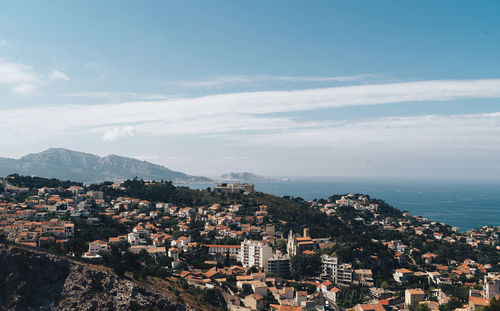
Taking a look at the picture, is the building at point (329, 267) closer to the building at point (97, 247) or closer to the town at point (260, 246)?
the town at point (260, 246)

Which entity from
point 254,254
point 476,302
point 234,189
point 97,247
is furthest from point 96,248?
point 234,189

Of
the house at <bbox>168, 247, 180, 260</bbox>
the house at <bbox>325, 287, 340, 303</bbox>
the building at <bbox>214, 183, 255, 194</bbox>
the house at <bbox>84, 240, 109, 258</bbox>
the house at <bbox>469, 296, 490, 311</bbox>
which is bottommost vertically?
the house at <bbox>325, 287, 340, 303</bbox>

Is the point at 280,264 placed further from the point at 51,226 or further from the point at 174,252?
the point at 51,226

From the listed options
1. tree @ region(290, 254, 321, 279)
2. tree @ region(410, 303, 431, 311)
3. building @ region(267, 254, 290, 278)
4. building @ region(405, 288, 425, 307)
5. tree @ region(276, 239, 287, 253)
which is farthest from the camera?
tree @ region(276, 239, 287, 253)

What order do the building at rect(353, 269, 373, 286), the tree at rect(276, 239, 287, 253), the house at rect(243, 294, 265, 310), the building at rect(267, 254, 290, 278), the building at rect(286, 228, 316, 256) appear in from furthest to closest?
the tree at rect(276, 239, 287, 253) < the building at rect(286, 228, 316, 256) < the building at rect(267, 254, 290, 278) < the building at rect(353, 269, 373, 286) < the house at rect(243, 294, 265, 310)

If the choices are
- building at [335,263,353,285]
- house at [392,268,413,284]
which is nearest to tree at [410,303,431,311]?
house at [392,268,413,284]

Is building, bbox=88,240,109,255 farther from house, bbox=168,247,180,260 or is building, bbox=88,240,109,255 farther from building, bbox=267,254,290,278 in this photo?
building, bbox=267,254,290,278

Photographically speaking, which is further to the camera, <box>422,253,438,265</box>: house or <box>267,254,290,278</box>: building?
<box>422,253,438,265</box>: house
